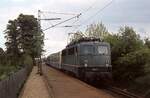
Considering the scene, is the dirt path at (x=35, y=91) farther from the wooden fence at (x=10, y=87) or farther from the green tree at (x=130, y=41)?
the green tree at (x=130, y=41)

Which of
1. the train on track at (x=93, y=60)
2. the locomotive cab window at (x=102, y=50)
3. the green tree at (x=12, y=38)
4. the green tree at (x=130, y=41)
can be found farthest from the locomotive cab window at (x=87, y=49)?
the green tree at (x=12, y=38)

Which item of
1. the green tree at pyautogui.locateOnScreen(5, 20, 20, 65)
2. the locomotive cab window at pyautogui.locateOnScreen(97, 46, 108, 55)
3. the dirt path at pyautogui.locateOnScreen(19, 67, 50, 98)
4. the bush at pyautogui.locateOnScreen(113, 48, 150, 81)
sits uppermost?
the green tree at pyautogui.locateOnScreen(5, 20, 20, 65)

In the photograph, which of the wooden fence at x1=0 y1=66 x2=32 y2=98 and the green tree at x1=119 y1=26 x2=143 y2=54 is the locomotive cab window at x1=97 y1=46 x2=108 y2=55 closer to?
the green tree at x1=119 y1=26 x2=143 y2=54

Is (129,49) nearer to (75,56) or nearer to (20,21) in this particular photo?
(75,56)

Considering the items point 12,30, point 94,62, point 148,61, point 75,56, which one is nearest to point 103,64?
point 94,62

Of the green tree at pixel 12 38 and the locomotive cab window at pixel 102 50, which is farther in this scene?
the green tree at pixel 12 38

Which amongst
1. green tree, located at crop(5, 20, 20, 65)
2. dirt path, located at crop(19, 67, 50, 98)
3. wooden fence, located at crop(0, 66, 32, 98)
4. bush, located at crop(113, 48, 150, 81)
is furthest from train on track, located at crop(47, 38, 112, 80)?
green tree, located at crop(5, 20, 20, 65)

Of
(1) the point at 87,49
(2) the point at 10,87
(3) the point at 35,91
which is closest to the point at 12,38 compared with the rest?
(1) the point at 87,49

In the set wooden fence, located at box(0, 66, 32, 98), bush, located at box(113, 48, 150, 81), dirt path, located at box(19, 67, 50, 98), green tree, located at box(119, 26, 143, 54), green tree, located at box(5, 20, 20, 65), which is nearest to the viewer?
wooden fence, located at box(0, 66, 32, 98)

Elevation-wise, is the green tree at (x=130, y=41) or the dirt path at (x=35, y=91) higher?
the green tree at (x=130, y=41)

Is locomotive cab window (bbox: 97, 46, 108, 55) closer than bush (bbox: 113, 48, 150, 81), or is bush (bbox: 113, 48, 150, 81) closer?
bush (bbox: 113, 48, 150, 81)

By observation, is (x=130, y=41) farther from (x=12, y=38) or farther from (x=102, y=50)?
(x=12, y=38)

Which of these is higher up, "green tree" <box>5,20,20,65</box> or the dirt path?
"green tree" <box>5,20,20,65</box>

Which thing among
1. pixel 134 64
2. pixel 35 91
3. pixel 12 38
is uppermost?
pixel 12 38
